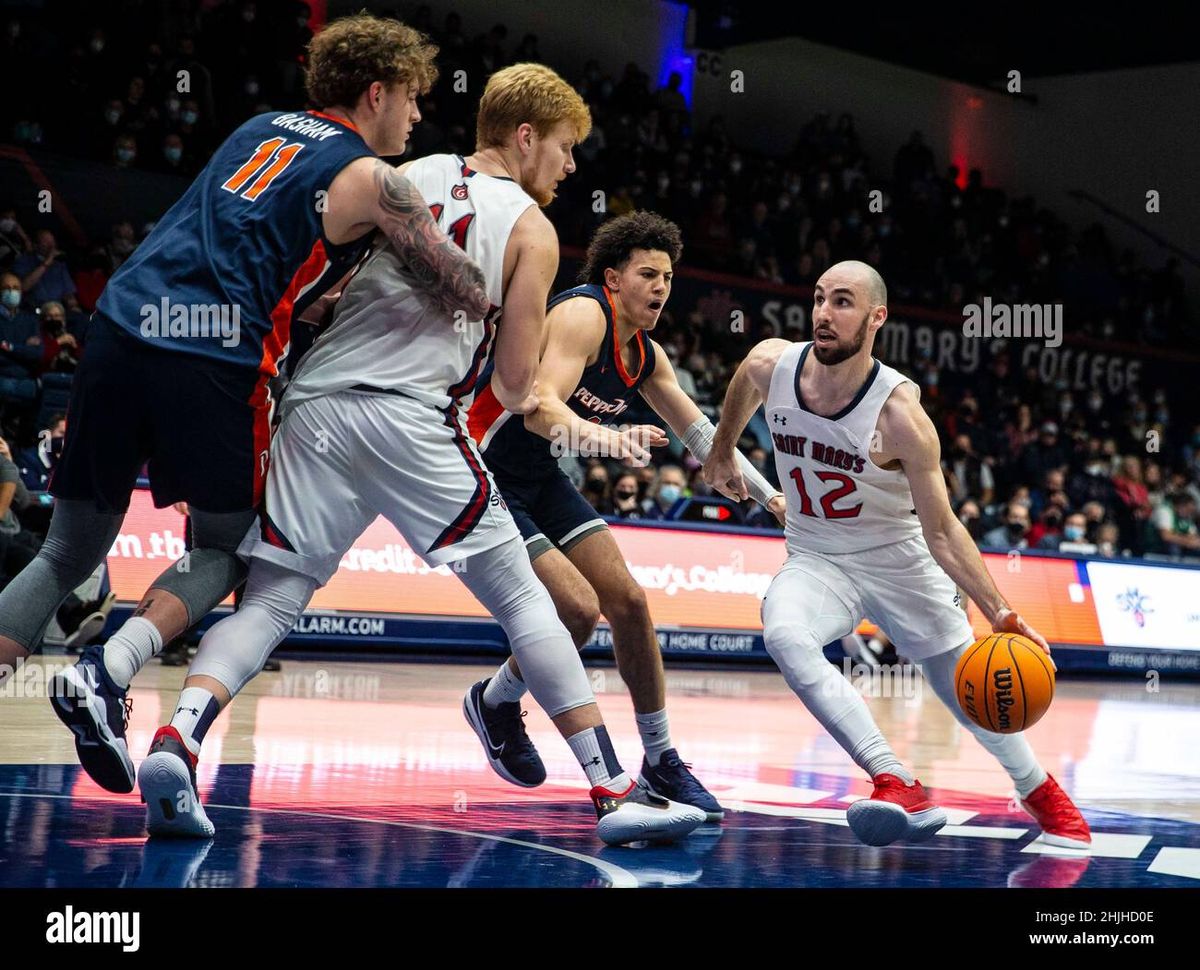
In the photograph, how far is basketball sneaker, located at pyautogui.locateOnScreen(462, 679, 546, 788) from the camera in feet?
16.2

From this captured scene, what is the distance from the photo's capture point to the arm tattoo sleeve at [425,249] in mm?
3703

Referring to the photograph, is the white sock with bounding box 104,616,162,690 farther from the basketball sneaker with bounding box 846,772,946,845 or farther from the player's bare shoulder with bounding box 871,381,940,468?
the player's bare shoulder with bounding box 871,381,940,468

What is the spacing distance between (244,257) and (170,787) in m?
1.38

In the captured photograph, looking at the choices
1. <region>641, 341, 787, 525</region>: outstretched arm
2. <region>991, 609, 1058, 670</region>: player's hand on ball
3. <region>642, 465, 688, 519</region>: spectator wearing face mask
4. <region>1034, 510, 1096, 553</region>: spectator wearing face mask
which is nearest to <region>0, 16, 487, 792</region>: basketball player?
<region>641, 341, 787, 525</region>: outstretched arm

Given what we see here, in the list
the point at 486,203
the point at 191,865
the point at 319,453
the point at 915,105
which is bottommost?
the point at 191,865

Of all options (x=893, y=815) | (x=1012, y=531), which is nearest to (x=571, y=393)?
(x=893, y=815)

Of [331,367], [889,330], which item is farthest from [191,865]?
[889,330]

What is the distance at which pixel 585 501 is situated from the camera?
16.7ft

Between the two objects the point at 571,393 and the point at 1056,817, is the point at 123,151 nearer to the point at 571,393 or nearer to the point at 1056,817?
the point at 571,393

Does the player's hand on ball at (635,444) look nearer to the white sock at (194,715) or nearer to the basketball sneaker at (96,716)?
the white sock at (194,715)

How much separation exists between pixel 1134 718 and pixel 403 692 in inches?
211

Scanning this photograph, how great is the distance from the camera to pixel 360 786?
5281 mm

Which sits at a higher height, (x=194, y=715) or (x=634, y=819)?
(x=194, y=715)

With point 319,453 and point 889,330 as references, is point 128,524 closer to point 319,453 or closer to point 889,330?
point 319,453
